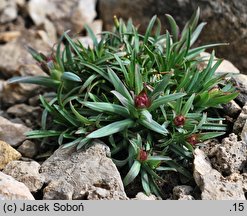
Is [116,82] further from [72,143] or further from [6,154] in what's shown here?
[6,154]

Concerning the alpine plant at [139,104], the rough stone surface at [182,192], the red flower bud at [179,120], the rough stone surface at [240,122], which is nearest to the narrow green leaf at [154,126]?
the alpine plant at [139,104]

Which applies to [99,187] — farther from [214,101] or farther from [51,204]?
[214,101]

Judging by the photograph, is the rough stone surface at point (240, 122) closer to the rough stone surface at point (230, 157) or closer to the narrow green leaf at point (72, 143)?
the rough stone surface at point (230, 157)

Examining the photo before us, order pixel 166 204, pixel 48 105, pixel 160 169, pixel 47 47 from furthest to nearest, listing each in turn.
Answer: pixel 47 47 → pixel 48 105 → pixel 160 169 → pixel 166 204

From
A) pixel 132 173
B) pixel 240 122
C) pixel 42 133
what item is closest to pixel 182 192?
pixel 132 173

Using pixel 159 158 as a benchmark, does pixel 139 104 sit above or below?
above

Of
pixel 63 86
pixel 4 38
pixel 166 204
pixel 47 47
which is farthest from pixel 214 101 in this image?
pixel 4 38
